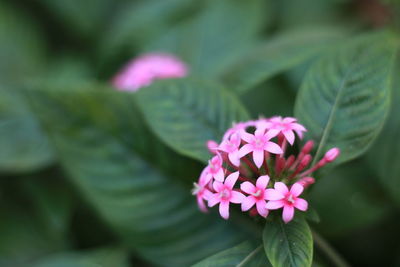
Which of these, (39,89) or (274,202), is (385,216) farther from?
(39,89)

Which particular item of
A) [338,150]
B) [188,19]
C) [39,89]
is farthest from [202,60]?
[338,150]

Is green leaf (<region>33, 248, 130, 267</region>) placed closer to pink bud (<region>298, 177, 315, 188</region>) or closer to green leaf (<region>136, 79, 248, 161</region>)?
green leaf (<region>136, 79, 248, 161</region>)

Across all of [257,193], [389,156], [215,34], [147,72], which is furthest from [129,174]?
[215,34]

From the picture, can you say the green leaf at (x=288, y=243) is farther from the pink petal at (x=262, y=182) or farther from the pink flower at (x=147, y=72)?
the pink flower at (x=147, y=72)

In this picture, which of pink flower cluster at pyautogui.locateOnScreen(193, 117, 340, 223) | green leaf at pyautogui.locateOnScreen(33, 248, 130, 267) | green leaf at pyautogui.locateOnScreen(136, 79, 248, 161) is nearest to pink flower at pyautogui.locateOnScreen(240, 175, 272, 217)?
pink flower cluster at pyautogui.locateOnScreen(193, 117, 340, 223)

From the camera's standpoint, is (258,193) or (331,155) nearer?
(258,193)

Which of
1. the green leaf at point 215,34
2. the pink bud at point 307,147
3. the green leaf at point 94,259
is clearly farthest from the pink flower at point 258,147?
the green leaf at point 215,34

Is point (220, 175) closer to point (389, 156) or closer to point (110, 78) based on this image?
point (389, 156)

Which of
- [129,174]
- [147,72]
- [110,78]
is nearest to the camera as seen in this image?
[129,174]
